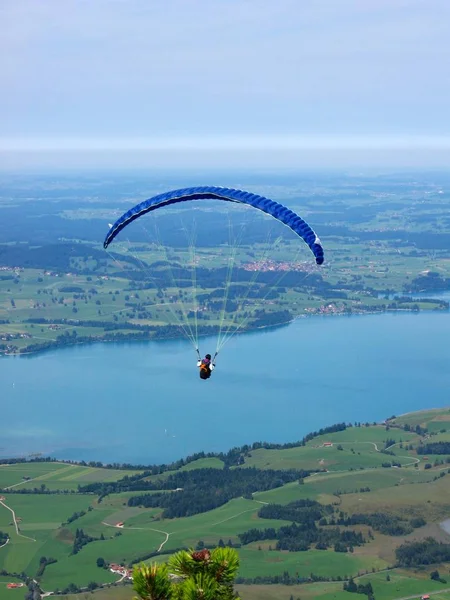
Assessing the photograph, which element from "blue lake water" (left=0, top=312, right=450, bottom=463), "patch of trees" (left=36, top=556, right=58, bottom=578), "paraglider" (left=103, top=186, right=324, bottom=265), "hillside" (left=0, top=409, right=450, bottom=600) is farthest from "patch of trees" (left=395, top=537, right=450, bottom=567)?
"paraglider" (left=103, top=186, right=324, bottom=265)

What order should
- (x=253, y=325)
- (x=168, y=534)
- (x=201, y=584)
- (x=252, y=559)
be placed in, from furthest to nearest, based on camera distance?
1. (x=253, y=325)
2. (x=168, y=534)
3. (x=252, y=559)
4. (x=201, y=584)

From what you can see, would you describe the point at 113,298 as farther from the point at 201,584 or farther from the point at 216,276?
the point at 201,584

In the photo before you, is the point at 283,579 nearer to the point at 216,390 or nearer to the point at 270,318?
the point at 216,390

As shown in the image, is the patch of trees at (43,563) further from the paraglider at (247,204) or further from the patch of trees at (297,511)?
the paraglider at (247,204)

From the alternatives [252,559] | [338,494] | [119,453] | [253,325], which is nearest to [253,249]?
[253,325]

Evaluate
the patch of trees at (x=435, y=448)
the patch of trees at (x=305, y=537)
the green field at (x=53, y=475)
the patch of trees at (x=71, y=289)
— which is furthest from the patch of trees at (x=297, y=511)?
the patch of trees at (x=71, y=289)

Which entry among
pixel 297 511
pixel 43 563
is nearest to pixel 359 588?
pixel 297 511
